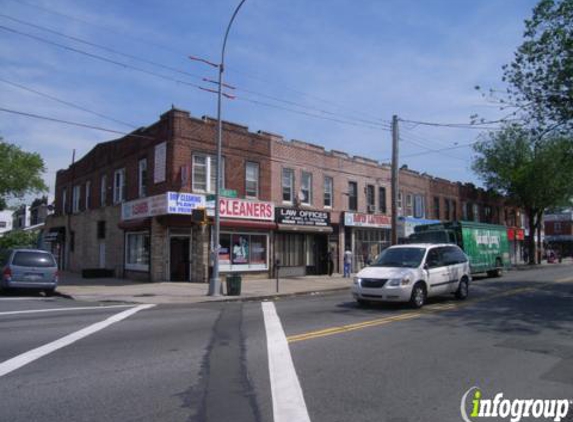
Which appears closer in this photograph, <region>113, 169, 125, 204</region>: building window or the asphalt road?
the asphalt road

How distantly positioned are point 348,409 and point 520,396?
6.69 feet

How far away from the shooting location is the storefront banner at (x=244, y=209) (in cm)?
2268

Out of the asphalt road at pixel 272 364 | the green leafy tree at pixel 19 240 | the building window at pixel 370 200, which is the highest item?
the building window at pixel 370 200

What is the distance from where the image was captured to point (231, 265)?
2341 cm

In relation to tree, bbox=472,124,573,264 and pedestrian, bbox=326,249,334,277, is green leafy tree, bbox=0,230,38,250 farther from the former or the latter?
tree, bbox=472,124,573,264

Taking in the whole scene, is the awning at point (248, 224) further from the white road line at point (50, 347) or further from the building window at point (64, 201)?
the building window at point (64, 201)

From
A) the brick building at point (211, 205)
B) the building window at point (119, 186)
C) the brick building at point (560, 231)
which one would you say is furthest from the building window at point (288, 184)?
the brick building at point (560, 231)

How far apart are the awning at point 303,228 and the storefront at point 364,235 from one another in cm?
218

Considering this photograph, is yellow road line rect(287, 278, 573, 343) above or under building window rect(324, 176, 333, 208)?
under

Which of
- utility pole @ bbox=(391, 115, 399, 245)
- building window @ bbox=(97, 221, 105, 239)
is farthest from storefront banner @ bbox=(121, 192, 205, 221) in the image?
utility pole @ bbox=(391, 115, 399, 245)

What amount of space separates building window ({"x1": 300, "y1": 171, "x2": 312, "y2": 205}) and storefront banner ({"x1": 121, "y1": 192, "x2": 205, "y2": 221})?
7244 millimetres

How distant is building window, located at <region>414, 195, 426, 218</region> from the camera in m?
37.2

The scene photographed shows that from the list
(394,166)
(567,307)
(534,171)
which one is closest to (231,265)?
(394,166)

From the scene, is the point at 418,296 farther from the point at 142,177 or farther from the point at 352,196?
the point at 352,196
